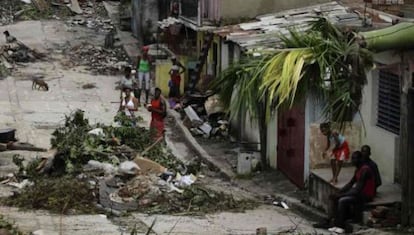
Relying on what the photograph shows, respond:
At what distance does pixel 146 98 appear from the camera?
89.4ft

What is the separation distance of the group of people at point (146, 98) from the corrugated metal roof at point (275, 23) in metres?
2.24

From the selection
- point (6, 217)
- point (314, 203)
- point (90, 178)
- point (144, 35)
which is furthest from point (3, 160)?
point (144, 35)

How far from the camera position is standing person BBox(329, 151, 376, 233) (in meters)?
15.2

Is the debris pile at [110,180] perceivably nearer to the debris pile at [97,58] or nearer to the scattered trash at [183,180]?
the scattered trash at [183,180]

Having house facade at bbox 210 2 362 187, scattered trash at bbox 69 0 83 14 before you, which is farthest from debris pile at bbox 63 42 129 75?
house facade at bbox 210 2 362 187

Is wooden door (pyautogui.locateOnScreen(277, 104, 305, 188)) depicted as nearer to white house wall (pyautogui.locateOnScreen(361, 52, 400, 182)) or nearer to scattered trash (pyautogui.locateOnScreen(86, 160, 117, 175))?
white house wall (pyautogui.locateOnScreen(361, 52, 400, 182))

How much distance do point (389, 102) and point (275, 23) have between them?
7089mm

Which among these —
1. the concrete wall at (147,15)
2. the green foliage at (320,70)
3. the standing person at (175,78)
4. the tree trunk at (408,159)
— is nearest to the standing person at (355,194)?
the tree trunk at (408,159)

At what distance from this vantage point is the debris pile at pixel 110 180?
1622cm

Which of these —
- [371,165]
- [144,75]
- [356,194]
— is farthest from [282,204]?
[144,75]

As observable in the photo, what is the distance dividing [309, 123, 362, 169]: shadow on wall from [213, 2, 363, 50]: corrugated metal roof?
8.33ft

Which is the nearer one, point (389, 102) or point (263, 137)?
point (389, 102)

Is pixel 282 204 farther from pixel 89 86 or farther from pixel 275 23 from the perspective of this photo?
pixel 89 86

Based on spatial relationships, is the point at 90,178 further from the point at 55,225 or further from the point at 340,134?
the point at 340,134
